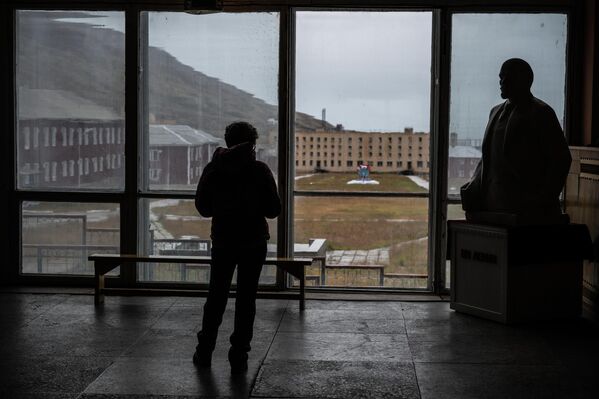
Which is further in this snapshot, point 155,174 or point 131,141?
point 155,174

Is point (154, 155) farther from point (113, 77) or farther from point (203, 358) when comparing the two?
point (203, 358)

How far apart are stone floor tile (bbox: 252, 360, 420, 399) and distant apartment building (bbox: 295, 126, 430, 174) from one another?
112 inches

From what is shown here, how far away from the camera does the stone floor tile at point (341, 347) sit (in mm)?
6020

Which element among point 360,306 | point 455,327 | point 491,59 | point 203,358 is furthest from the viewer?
point 491,59

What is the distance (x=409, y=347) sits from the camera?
6312 mm

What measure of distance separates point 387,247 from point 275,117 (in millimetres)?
1611

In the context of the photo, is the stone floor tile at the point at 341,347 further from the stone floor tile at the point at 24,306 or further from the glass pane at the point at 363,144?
the stone floor tile at the point at 24,306

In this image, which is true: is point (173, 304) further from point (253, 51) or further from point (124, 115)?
point (253, 51)

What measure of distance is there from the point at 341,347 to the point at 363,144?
8.45ft

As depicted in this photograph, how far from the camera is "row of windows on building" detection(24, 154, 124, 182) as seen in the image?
8453 millimetres

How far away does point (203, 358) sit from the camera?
5707 mm

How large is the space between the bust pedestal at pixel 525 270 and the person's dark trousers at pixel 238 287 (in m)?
2.32

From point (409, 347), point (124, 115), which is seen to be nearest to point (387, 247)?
point (409, 347)

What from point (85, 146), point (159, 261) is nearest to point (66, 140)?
point (85, 146)
